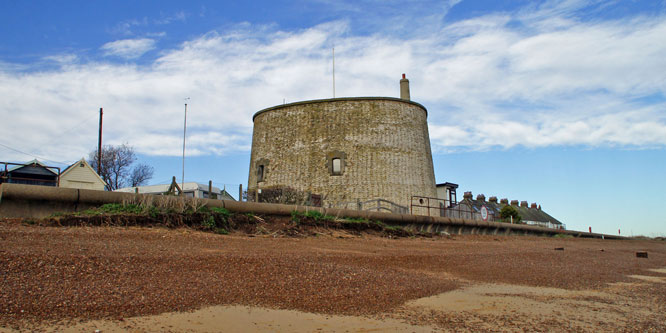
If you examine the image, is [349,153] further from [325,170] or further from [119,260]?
[119,260]

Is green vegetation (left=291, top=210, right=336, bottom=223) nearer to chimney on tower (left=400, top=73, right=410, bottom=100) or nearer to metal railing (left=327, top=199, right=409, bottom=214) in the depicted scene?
metal railing (left=327, top=199, right=409, bottom=214)

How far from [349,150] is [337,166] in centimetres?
91

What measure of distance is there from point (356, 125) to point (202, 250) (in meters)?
17.4

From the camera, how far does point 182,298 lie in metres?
3.73

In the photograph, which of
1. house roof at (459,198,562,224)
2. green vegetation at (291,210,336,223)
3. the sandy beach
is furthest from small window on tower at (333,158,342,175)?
house roof at (459,198,562,224)

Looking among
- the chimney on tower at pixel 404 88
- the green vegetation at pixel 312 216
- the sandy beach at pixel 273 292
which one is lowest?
the sandy beach at pixel 273 292

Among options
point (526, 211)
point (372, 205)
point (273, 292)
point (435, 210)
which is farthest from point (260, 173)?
point (526, 211)

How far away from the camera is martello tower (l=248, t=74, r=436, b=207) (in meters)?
22.4

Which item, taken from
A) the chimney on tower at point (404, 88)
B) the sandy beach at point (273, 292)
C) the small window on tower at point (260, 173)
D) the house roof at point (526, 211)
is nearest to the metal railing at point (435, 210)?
the chimney on tower at point (404, 88)

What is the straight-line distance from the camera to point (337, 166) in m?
22.7

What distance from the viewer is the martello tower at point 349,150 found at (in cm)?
2239

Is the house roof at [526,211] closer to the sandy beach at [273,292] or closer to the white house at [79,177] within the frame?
the white house at [79,177]

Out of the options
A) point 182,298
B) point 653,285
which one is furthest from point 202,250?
point 653,285

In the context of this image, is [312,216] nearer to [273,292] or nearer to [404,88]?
[273,292]
